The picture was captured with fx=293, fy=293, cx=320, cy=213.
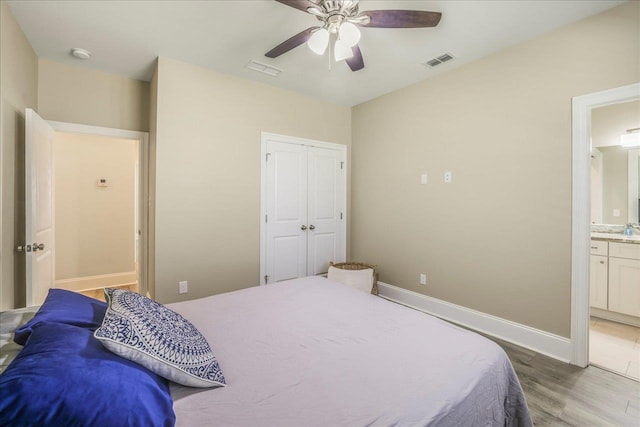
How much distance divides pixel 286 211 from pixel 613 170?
443 centimetres

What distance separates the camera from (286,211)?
12.6 feet

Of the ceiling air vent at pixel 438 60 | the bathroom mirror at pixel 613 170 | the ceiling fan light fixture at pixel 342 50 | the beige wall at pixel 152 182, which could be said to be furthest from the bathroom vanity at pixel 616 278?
the beige wall at pixel 152 182

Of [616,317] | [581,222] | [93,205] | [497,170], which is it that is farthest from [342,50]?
[93,205]

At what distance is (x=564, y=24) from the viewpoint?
2.37 meters

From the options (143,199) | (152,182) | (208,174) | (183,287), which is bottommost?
(183,287)

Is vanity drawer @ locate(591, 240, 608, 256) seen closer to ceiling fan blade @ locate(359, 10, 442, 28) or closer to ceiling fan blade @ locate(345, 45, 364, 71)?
ceiling fan blade @ locate(359, 10, 442, 28)

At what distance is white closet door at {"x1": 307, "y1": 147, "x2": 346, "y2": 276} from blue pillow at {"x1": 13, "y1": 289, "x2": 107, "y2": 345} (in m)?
2.89

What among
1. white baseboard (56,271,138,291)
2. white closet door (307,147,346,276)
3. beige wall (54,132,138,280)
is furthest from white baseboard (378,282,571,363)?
beige wall (54,132,138,280)

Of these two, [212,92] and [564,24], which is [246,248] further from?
[564,24]

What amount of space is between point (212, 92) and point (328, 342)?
2960 mm

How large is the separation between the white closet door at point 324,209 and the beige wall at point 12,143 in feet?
9.34

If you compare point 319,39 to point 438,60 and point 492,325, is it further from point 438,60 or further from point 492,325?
point 492,325

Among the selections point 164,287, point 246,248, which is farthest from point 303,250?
point 164,287

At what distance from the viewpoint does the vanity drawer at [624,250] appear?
307 centimetres
